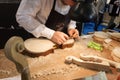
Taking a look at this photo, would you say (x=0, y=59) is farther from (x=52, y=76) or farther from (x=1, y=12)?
(x=1, y=12)

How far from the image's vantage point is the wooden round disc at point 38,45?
1.25m

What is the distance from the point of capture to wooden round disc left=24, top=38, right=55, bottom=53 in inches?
49.0

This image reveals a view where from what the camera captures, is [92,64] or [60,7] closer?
[92,64]

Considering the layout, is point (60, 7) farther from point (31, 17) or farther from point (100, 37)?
point (100, 37)

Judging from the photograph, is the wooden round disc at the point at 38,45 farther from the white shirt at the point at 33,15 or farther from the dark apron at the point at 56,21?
the dark apron at the point at 56,21

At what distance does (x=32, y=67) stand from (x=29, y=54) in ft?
0.48

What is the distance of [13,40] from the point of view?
0.70 m

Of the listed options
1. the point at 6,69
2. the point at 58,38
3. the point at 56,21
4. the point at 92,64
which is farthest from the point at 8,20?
the point at 92,64

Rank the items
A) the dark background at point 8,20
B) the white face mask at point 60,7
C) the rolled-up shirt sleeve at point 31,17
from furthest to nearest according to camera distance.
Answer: the dark background at point 8,20, the white face mask at point 60,7, the rolled-up shirt sleeve at point 31,17

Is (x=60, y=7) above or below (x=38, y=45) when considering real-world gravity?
above

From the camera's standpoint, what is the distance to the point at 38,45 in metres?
1.31

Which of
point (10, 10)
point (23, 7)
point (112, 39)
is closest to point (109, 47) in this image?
point (112, 39)

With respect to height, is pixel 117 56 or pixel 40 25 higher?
pixel 40 25

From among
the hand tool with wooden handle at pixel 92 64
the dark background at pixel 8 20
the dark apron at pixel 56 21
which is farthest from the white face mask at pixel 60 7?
the dark background at pixel 8 20
